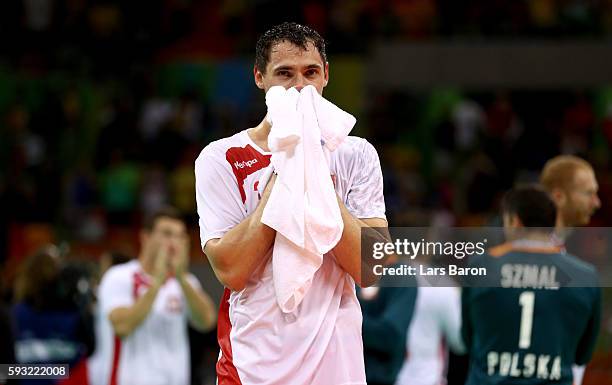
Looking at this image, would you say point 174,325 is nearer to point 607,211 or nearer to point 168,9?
point 607,211

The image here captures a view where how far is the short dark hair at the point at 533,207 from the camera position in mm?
5656

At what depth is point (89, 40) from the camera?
1920 centimetres

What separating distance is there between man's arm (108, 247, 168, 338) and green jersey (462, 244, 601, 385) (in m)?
2.81

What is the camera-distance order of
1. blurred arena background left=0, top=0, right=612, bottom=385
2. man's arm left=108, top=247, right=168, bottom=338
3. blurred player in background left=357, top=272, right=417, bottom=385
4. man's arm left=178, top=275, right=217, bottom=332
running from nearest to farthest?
blurred player in background left=357, top=272, right=417, bottom=385
man's arm left=108, top=247, right=168, bottom=338
man's arm left=178, top=275, right=217, bottom=332
blurred arena background left=0, top=0, right=612, bottom=385

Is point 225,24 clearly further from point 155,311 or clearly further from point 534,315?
point 534,315

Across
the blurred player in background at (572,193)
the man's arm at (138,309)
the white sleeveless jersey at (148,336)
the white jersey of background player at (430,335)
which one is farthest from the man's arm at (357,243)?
the white sleeveless jersey at (148,336)

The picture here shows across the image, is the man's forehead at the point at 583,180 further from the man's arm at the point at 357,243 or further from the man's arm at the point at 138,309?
the man's arm at the point at 138,309

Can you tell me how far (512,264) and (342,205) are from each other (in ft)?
6.10

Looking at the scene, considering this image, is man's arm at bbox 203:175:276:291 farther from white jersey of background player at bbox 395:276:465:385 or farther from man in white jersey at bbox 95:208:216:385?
white jersey of background player at bbox 395:276:465:385

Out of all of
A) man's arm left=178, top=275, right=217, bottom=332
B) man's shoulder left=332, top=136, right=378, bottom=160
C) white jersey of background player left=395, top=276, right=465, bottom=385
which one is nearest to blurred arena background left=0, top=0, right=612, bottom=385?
white jersey of background player left=395, top=276, right=465, bottom=385

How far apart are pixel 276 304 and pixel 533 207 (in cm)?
205

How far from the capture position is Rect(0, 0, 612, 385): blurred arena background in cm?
1697

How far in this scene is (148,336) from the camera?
26.8 ft

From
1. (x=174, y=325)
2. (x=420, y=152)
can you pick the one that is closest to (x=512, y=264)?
(x=174, y=325)
